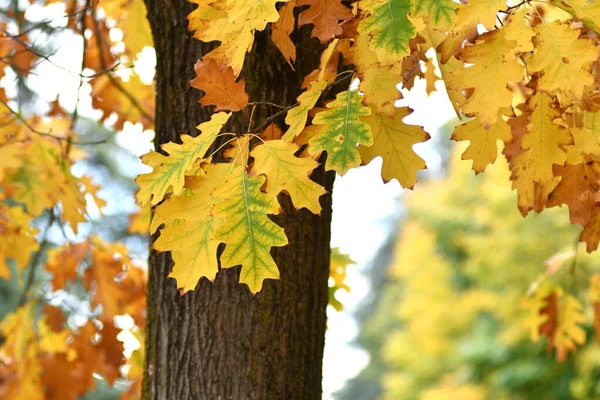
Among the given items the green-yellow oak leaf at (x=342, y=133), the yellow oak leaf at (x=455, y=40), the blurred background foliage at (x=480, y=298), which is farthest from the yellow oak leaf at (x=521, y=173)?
the blurred background foliage at (x=480, y=298)

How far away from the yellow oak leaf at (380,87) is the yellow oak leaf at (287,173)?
15 cm

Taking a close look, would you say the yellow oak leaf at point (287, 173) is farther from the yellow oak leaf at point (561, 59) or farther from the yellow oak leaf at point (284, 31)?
the yellow oak leaf at point (561, 59)

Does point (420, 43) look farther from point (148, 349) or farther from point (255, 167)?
point (148, 349)

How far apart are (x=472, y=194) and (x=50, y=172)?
11526 mm

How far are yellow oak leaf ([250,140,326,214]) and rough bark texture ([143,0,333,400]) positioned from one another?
0.39 m

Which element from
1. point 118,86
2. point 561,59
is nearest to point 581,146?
point 561,59

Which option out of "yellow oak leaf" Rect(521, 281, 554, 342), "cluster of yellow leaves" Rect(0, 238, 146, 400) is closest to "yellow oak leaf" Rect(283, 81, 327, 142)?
"cluster of yellow leaves" Rect(0, 238, 146, 400)

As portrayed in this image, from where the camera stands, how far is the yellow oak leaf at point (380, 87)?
45.3 inches

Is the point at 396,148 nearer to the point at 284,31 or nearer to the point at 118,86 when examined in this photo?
the point at 284,31

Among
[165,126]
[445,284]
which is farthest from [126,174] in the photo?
[165,126]

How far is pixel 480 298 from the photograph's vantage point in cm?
1045

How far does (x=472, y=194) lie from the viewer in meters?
13.1

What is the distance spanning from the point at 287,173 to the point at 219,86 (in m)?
0.20

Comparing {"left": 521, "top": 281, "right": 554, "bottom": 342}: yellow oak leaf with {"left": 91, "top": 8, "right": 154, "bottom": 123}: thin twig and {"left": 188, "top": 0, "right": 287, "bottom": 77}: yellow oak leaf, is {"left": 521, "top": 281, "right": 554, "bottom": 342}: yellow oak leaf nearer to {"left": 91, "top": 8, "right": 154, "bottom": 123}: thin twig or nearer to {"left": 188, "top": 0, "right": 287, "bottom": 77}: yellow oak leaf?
{"left": 91, "top": 8, "right": 154, "bottom": 123}: thin twig
